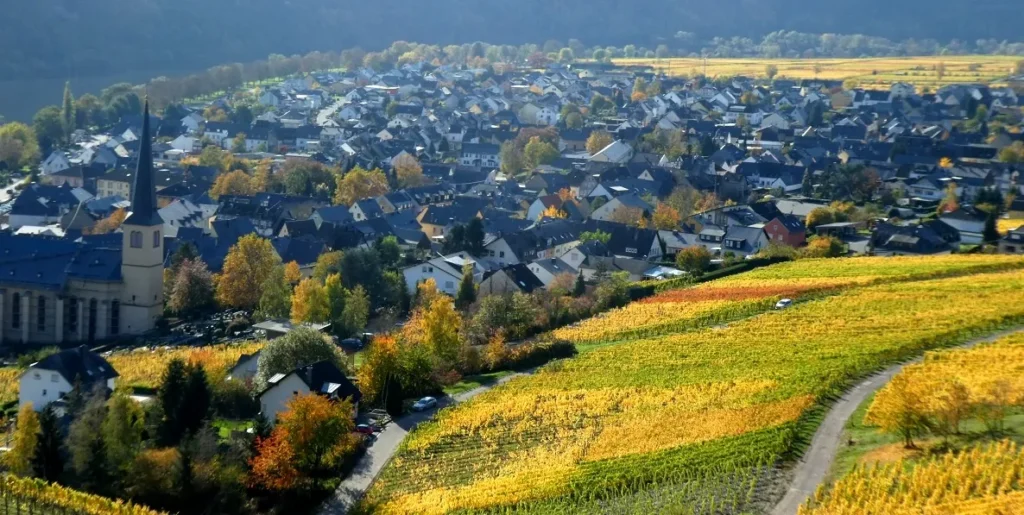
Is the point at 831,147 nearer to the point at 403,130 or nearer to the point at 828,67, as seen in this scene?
the point at 403,130

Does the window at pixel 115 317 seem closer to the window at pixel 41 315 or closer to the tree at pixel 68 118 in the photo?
the window at pixel 41 315

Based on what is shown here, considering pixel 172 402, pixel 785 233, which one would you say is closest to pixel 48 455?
pixel 172 402

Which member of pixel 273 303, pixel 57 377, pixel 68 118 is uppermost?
pixel 57 377

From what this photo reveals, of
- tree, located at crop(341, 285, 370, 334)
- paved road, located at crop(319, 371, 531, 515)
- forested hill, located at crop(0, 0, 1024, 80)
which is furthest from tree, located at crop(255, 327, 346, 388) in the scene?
forested hill, located at crop(0, 0, 1024, 80)

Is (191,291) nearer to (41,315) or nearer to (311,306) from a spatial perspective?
(41,315)

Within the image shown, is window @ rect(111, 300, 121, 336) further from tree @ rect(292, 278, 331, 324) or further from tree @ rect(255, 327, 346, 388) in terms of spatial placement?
tree @ rect(255, 327, 346, 388)

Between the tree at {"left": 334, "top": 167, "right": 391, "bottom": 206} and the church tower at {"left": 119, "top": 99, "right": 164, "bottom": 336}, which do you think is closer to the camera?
the church tower at {"left": 119, "top": 99, "right": 164, "bottom": 336}
